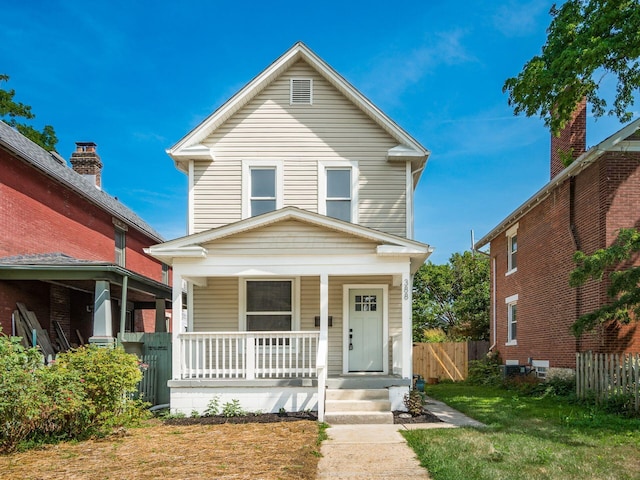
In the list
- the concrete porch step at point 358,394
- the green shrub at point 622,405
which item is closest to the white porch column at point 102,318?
the concrete porch step at point 358,394

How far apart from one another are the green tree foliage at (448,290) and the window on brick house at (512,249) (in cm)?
1082

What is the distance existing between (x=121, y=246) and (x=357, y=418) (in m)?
14.1

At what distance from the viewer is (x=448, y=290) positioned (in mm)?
35531

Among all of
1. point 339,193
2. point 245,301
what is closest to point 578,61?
point 339,193

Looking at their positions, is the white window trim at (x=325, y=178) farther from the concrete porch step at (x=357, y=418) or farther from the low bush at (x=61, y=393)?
the low bush at (x=61, y=393)

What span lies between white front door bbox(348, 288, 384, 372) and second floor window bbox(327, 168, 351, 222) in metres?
1.90

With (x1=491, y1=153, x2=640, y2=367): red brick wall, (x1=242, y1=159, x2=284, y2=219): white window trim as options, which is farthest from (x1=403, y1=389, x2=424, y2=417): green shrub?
(x1=242, y1=159, x2=284, y2=219): white window trim

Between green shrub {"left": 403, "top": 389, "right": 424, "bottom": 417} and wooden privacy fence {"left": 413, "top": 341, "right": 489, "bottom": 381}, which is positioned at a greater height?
green shrub {"left": 403, "top": 389, "right": 424, "bottom": 417}

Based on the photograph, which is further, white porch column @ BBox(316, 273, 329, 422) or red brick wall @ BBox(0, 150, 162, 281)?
red brick wall @ BBox(0, 150, 162, 281)

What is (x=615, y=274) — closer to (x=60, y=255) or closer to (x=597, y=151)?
(x=597, y=151)

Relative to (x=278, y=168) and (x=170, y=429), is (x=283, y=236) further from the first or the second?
(x=170, y=429)

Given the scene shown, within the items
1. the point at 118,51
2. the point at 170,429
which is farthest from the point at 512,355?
the point at 118,51

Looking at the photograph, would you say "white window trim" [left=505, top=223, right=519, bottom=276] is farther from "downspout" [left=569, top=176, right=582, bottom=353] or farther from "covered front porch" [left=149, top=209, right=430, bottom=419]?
"covered front porch" [left=149, top=209, right=430, bottom=419]

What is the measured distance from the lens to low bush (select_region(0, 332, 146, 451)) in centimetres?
802
